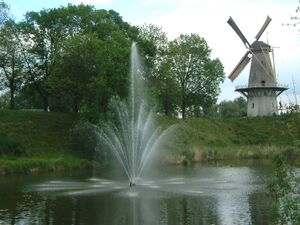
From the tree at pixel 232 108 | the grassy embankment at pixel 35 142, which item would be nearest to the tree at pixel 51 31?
the grassy embankment at pixel 35 142

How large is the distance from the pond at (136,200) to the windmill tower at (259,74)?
146 feet

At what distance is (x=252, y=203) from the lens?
2275 centimetres

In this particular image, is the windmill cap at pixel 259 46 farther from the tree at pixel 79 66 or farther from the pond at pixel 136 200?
the pond at pixel 136 200

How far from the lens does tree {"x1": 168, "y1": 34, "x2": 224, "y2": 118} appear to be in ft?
251

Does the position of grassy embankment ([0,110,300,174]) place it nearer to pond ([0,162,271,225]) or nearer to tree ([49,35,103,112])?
tree ([49,35,103,112])

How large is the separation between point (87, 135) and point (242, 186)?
60.9 feet

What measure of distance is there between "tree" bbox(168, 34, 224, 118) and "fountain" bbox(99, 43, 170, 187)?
29771 mm

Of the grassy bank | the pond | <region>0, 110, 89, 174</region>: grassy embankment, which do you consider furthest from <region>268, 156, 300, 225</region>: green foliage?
<region>0, 110, 89, 174</region>: grassy embankment

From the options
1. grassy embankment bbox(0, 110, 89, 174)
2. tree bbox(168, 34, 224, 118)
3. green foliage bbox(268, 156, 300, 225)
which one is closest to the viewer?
green foliage bbox(268, 156, 300, 225)

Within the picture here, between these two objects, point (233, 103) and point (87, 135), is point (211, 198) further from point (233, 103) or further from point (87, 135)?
point (233, 103)

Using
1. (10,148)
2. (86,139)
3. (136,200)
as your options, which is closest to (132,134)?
(86,139)

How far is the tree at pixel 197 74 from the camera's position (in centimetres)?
7662

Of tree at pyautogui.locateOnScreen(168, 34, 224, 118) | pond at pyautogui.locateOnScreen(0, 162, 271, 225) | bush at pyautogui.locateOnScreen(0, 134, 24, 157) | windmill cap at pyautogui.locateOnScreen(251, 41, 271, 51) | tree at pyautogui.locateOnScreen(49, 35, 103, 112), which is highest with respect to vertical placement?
windmill cap at pyautogui.locateOnScreen(251, 41, 271, 51)

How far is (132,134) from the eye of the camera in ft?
123
